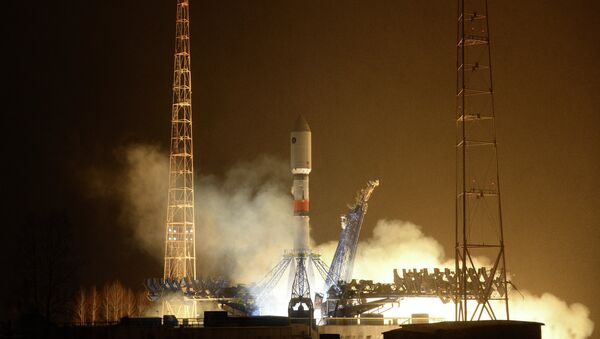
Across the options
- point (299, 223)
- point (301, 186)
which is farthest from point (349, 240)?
point (301, 186)

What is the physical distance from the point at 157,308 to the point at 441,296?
20.8m

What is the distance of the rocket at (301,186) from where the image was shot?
77500 mm

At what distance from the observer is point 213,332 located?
55.4 metres

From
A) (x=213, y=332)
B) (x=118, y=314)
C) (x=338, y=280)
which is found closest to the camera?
(x=213, y=332)

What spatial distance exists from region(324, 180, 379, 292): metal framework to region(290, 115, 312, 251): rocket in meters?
2.63

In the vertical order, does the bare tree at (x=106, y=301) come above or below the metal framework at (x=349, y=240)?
below

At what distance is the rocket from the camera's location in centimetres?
7750

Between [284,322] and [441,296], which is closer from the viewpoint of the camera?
[284,322]

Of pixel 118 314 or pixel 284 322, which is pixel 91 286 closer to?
pixel 118 314

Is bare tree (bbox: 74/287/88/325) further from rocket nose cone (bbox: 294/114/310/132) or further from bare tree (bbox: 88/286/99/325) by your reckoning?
rocket nose cone (bbox: 294/114/310/132)

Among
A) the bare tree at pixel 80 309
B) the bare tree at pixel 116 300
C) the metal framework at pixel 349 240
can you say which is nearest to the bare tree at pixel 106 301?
the bare tree at pixel 116 300

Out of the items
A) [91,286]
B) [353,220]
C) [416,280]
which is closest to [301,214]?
[353,220]

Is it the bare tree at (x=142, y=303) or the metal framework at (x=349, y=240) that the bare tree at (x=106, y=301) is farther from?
the metal framework at (x=349, y=240)

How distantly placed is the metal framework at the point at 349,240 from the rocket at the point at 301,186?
2630 mm
